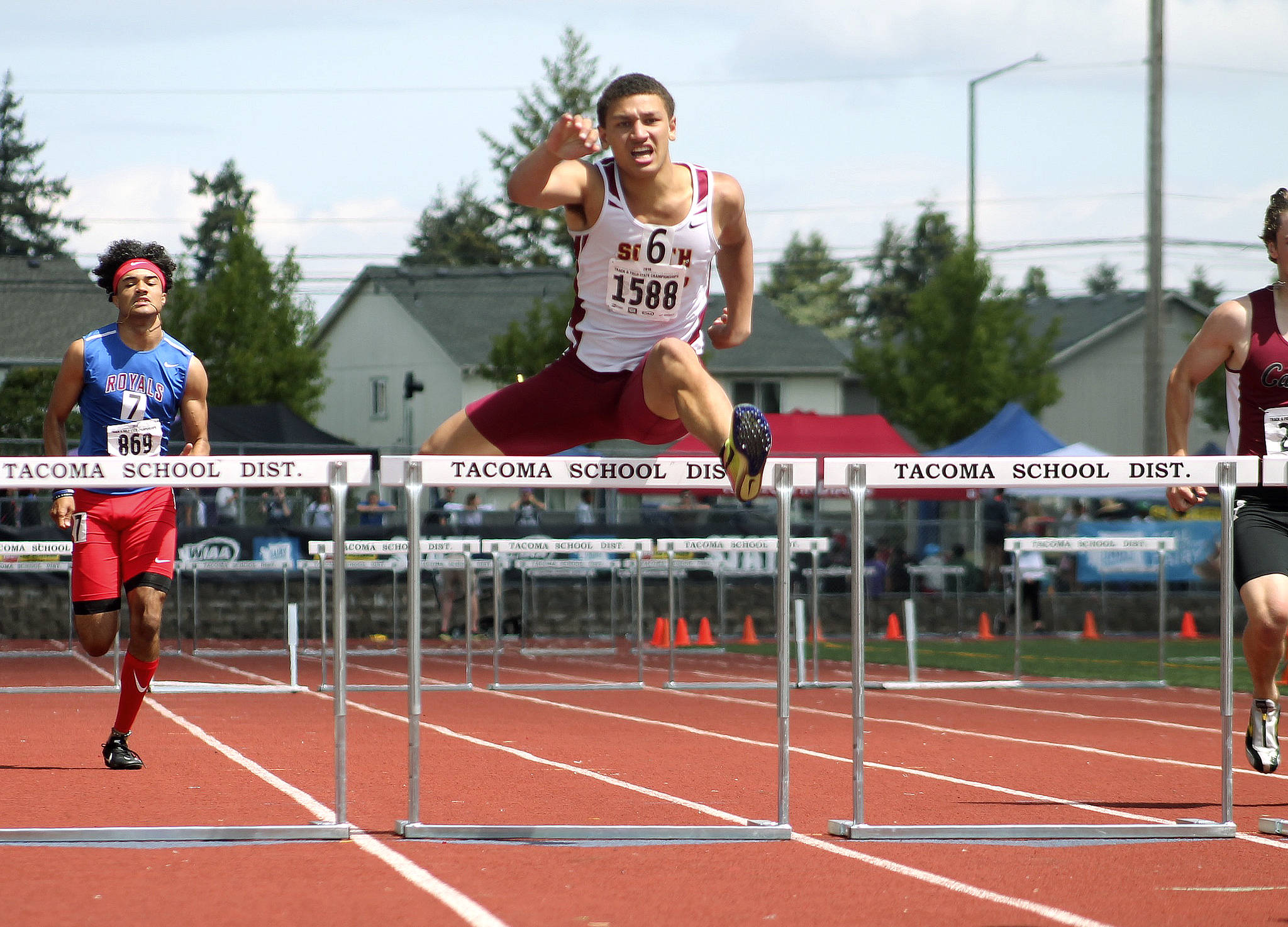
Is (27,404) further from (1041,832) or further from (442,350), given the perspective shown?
(1041,832)

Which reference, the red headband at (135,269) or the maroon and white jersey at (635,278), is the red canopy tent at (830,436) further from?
the maroon and white jersey at (635,278)

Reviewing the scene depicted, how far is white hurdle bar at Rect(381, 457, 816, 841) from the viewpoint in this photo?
525 cm

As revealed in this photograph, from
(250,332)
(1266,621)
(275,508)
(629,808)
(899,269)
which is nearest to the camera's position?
(1266,621)

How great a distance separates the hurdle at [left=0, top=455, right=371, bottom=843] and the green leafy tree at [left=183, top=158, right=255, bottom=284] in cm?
6995

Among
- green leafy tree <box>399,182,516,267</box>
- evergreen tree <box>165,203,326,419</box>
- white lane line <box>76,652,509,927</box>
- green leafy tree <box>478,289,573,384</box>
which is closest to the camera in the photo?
white lane line <box>76,652,509,927</box>

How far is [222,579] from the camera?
1981 cm

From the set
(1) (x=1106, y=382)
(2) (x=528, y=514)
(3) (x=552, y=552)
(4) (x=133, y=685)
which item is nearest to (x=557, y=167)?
(4) (x=133, y=685)

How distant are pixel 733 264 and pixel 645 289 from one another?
49 centimetres

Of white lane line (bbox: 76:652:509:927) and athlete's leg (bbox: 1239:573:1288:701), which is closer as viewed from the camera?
white lane line (bbox: 76:652:509:927)

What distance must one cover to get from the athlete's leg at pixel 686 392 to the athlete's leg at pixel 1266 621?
2.10 metres

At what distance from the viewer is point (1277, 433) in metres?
6.09

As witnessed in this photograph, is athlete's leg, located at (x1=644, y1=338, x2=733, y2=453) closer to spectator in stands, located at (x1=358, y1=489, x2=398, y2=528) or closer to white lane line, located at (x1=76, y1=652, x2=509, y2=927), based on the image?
white lane line, located at (x1=76, y1=652, x2=509, y2=927)

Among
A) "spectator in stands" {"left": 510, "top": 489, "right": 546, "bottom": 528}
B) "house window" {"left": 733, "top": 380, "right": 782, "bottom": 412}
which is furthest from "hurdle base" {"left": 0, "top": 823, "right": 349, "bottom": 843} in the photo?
"house window" {"left": 733, "top": 380, "right": 782, "bottom": 412}

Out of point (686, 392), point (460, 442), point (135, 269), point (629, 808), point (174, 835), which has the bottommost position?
point (629, 808)
